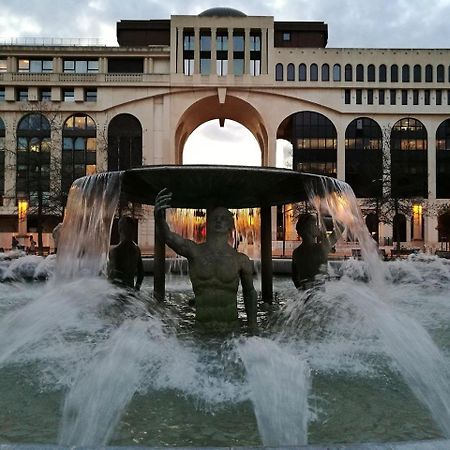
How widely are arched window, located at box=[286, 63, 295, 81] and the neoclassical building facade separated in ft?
0.72

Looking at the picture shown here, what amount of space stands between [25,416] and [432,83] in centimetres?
5906

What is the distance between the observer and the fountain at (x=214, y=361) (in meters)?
3.81

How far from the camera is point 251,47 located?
178ft

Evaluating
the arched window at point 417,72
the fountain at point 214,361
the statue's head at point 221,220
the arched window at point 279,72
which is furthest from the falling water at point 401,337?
the arched window at point 417,72

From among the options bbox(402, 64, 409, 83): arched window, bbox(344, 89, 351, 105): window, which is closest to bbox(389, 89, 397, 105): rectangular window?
bbox(402, 64, 409, 83): arched window

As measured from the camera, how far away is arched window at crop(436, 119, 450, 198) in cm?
5584

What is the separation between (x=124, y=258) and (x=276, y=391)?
5508 mm

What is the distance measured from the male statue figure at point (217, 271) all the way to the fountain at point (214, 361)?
320 millimetres

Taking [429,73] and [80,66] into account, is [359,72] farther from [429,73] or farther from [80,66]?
[80,66]

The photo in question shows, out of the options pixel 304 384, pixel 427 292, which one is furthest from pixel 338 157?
pixel 304 384

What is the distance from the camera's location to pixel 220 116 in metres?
63.1

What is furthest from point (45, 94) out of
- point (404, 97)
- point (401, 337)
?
point (401, 337)

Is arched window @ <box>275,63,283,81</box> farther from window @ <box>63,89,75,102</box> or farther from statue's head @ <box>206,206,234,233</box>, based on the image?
statue's head @ <box>206,206,234,233</box>

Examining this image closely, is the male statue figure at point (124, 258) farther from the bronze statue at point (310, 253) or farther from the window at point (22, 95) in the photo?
the window at point (22, 95)
